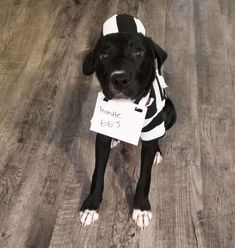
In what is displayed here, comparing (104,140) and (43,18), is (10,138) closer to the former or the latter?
(104,140)

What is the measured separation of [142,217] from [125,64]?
0.64 m

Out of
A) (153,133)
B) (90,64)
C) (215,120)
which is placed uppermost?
(90,64)

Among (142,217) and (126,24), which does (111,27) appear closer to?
(126,24)

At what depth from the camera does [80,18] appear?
3184 mm

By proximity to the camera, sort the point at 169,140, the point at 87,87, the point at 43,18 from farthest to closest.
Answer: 1. the point at 43,18
2. the point at 87,87
3. the point at 169,140

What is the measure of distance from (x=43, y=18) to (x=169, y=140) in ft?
4.91

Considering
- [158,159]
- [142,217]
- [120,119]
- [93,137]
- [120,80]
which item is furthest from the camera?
[93,137]

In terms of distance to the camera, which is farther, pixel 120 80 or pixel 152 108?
pixel 152 108

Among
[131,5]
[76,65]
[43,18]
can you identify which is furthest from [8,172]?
[131,5]

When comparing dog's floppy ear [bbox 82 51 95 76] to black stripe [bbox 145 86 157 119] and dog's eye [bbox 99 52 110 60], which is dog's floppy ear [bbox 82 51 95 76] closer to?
dog's eye [bbox 99 52 110 60]

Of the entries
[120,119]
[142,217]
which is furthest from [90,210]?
[120,119]

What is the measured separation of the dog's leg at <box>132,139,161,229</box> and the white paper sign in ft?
0.34

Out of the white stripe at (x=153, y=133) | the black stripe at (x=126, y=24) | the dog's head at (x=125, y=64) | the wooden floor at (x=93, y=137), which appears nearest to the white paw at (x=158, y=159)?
the wooden floor at (x=93, y=137)

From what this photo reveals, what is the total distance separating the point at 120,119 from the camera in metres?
1.70
